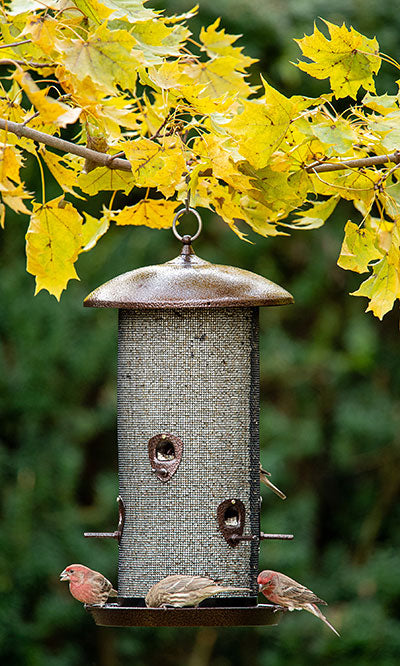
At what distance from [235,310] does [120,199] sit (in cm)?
315

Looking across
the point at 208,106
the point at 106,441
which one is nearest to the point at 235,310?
the point at 208,106

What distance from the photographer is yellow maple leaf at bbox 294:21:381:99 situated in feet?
7.67

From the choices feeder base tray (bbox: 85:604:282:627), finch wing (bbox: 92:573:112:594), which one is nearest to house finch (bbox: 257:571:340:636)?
feeder base tray (bbox: 85:604:282:627)

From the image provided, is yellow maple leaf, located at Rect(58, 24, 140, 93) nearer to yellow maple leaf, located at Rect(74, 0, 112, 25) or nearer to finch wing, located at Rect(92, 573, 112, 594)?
yellow maple leaf, located at Rect(74, 0, 112, 25)

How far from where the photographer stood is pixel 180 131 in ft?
8.13

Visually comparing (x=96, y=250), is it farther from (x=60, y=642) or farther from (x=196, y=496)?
(x=196, y=496)

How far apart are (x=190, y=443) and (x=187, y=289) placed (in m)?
0.46

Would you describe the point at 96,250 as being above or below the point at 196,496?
above

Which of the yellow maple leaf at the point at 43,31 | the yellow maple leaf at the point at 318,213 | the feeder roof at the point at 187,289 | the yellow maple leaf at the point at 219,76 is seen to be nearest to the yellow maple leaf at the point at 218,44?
the yellow maple leaf at the point at 219,76

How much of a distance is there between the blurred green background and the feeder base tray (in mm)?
2671

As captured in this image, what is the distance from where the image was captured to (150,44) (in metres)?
2.47

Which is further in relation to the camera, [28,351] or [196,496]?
[28,351]

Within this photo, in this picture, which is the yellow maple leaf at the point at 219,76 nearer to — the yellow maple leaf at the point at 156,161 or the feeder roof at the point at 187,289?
the feeder roof at the point at 187,289

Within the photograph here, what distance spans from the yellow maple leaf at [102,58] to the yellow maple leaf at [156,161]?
0.67ft
